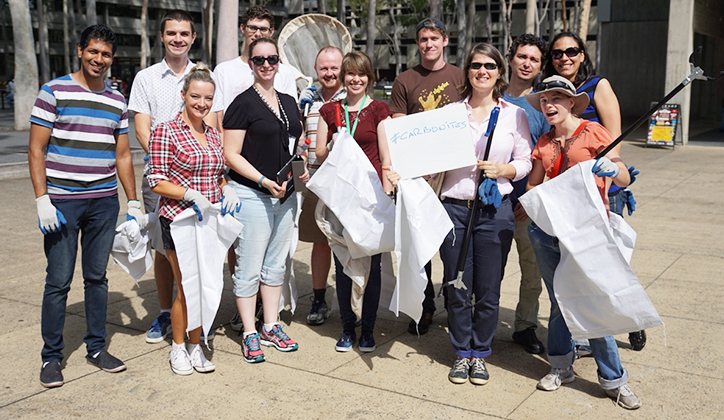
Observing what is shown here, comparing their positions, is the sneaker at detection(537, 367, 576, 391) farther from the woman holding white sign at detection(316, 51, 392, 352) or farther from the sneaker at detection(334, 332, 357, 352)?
the sneaker at detection(334, 332, 357, 352)

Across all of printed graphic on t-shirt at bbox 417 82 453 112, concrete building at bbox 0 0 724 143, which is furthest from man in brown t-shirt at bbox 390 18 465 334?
concrete building at bbox 0 0 724 143

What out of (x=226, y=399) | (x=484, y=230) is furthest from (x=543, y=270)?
(x=226, y=399)

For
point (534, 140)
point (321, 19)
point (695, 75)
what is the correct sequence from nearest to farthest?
point (695, 75)
point (534, 140)
point (321, 19)

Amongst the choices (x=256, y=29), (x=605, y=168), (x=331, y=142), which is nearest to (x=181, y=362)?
(x=331, y=142)

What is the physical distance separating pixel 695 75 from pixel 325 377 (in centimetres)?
259

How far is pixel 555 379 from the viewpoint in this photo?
427cm

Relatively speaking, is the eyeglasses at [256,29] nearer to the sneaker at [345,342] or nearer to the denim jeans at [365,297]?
the denim jeans at [365,297]

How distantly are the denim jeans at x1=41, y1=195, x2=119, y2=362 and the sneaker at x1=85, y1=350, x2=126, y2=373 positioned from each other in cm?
4

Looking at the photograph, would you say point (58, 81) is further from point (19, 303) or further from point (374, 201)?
point (19, 303)

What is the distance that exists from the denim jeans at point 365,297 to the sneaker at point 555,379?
117 cm

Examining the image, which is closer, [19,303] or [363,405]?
[363,405]

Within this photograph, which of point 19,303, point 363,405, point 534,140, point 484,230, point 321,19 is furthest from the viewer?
point 321,19

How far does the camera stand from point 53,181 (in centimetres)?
427

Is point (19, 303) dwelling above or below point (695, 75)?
below
